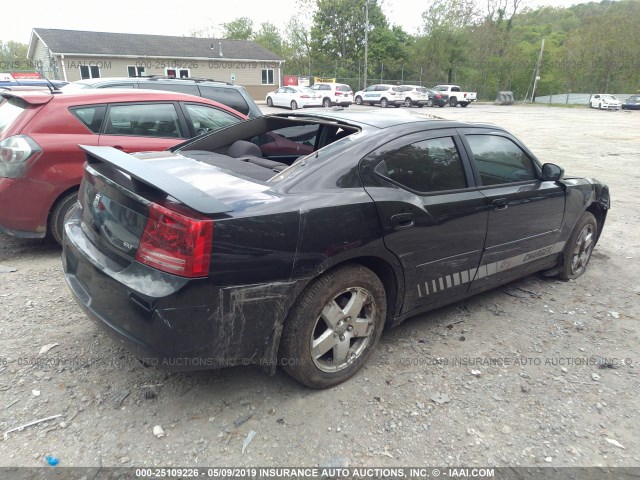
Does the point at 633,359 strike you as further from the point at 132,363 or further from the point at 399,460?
the point at 132,363

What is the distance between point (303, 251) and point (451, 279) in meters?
1.40

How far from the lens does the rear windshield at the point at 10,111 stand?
4434 millimetres

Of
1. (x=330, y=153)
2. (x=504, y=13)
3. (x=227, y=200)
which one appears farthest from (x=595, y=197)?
(x=504, y=13)

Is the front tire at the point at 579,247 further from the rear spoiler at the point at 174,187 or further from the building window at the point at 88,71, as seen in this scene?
the building window at the point at 88,71

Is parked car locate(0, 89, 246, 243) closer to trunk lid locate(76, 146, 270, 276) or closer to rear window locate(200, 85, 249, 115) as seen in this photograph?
trunk lid locate(76, 146, 270, 276)

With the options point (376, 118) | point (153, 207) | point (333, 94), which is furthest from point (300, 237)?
point (333, 94)

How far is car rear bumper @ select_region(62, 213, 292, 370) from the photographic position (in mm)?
2146

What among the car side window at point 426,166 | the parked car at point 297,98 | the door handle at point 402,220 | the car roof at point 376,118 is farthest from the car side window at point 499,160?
the parked car at point 297,98

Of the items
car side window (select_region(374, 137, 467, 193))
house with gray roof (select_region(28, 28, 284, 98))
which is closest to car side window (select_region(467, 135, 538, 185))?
car side window (select_region(374, 137, 467, 193))

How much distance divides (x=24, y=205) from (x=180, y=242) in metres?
2.86

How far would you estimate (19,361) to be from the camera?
9.50 ft

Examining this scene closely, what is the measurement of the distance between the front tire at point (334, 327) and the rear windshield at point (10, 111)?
3.70 m

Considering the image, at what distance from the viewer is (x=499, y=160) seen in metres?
3.68

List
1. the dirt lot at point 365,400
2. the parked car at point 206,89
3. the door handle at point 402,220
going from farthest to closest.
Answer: the parked car at point 206,89 < the door handle at point 402,220 < the dirt lot at point 365,400
